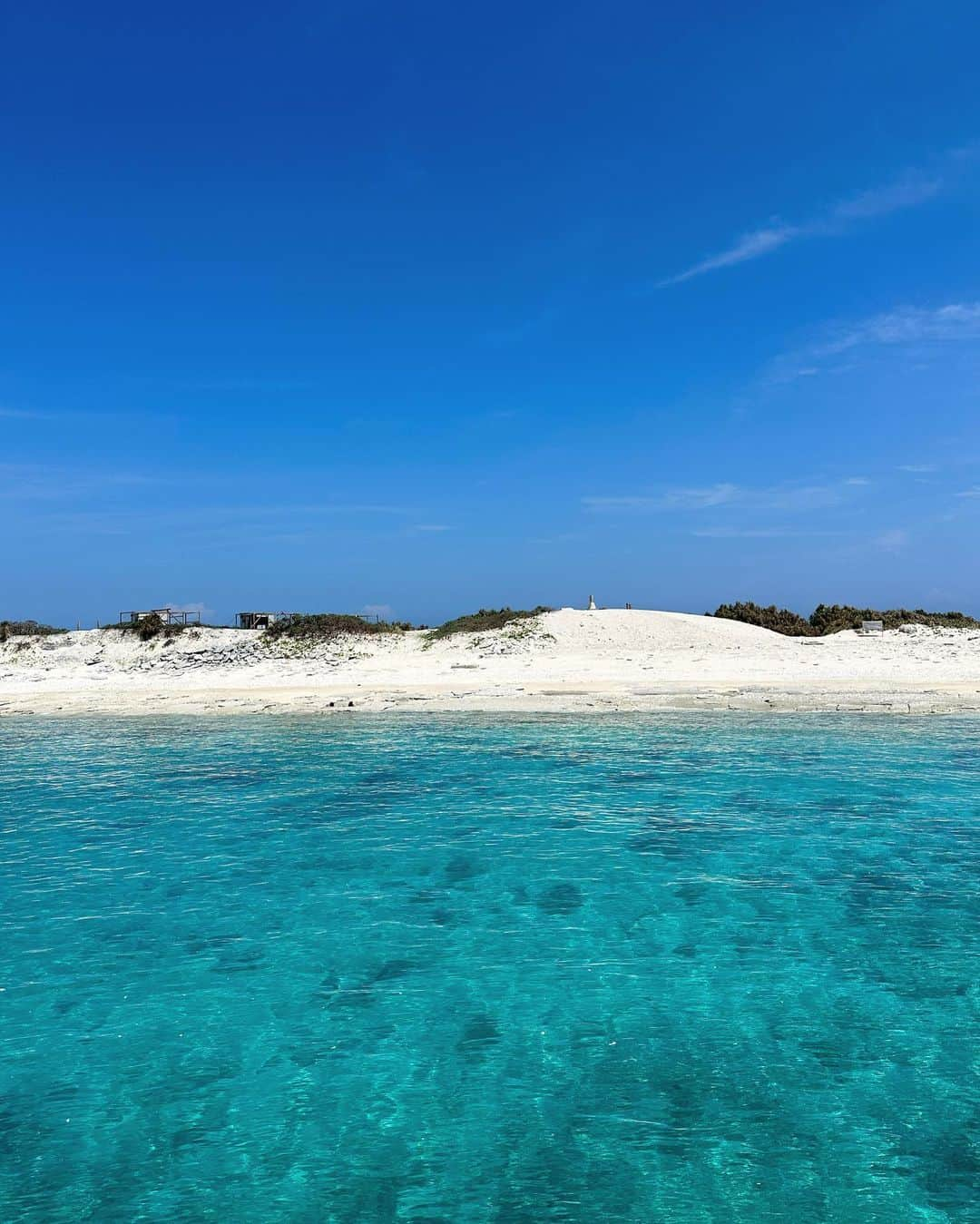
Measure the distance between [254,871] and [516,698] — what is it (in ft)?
73.2

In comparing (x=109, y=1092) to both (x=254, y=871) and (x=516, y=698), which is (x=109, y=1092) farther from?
(x=516, y=698)

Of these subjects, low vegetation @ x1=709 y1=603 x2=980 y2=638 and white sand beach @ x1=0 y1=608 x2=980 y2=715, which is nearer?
white sand beach @ x1=0 y1=608 x2=980 y2=715

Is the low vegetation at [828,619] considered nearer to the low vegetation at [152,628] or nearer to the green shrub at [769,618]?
the green shrub at [769,618]

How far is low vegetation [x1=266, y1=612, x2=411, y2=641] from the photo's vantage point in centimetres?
5309

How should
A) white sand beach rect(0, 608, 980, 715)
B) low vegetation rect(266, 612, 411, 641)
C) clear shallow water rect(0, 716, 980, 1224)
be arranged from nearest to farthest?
clear shallow water rect(0, 716, 980, 1224)
white sand beach rect(0, 608, 980, 715)
low vegetation rect(266, 612, 411, 641)

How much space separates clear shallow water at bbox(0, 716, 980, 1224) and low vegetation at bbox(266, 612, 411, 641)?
35770 millimetres

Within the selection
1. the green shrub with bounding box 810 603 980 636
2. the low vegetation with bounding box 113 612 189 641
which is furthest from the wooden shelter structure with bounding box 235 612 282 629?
the green shrub with bounding box 810 603 980 636

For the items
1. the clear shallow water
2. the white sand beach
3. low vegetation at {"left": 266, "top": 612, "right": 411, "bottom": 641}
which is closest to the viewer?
the clear shallow water

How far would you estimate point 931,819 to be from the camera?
49.6ft

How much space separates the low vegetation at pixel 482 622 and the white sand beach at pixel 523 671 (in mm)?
975

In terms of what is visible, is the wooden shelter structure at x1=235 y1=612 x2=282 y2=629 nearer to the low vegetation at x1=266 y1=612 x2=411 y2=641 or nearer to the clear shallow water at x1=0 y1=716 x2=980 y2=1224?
the low vegetation at x1=266 y1=612 x2=411 y2=641

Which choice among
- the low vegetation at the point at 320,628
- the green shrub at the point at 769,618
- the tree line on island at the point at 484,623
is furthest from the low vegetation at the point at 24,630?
the green shrub at the point at 769,618

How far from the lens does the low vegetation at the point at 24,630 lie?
62094mm

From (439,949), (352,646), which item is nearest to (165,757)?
(439,949)
